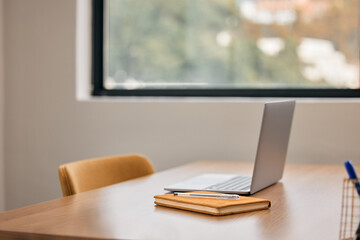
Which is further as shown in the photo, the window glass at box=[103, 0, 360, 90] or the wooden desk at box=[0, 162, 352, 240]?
the window glass at box=[103, 0, 360, 90]

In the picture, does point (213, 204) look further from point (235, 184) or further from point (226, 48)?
point (226, 48)

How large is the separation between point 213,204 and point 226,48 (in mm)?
1711

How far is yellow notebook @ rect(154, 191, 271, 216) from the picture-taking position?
3.98 feet

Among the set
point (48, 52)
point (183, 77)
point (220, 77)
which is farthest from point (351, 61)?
point (48, 52)

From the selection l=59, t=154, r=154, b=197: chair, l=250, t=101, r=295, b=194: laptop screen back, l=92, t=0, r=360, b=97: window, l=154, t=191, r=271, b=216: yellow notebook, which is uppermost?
l=92, t=0, r=360, b=97: window

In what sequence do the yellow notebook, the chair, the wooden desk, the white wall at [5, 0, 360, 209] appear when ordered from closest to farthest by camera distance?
A: the wooden desk → the yellow notebook → the chair → the white wall at [5, 0, 360, 209]

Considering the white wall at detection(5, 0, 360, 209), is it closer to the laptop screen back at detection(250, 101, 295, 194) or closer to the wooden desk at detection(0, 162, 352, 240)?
the laptop screen back at detection(250, 101, 295, 194)

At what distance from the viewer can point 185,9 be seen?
2885mm

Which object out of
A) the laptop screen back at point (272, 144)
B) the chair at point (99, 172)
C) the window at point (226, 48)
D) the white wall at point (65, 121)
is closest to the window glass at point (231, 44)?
the window at point (226, 48)

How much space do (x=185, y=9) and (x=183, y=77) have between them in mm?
364

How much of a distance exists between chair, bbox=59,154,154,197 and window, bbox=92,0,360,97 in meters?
0.87

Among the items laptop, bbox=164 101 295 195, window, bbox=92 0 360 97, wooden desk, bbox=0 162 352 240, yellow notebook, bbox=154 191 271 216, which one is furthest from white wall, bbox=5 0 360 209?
yellow notebook, bbox=154 191 271 216

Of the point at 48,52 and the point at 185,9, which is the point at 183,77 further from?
the point at 48,52

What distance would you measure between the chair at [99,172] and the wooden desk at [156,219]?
152 mm
